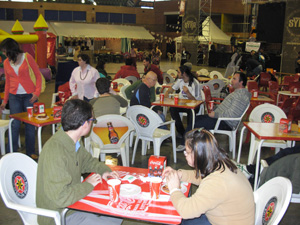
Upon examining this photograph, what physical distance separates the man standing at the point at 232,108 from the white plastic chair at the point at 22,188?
118 inches

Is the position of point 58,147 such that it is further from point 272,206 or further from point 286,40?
point 286,40

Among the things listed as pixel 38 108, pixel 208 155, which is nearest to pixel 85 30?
pixel 38 108

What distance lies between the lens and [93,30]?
76.9 feet

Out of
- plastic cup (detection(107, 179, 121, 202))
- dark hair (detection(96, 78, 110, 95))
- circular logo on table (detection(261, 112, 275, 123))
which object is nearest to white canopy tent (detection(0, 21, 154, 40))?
dark hair (detection(96, 78, 110, 95))

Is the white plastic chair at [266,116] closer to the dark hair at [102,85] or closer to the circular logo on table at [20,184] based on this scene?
the dark hair at [102,85]

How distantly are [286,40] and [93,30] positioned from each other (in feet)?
48.0

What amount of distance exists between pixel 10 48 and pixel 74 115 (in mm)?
2525

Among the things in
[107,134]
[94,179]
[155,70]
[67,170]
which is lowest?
[107,134]

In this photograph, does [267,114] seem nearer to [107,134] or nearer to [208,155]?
[107,134]

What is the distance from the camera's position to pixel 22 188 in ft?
7.44

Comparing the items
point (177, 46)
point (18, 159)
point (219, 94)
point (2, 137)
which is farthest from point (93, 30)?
point (18, 159)

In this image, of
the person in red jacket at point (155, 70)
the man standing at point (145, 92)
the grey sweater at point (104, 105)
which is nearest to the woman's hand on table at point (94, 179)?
the grey sweater at point (104, 105)

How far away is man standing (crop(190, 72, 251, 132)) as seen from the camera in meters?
4.72

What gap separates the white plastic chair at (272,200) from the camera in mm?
1906
